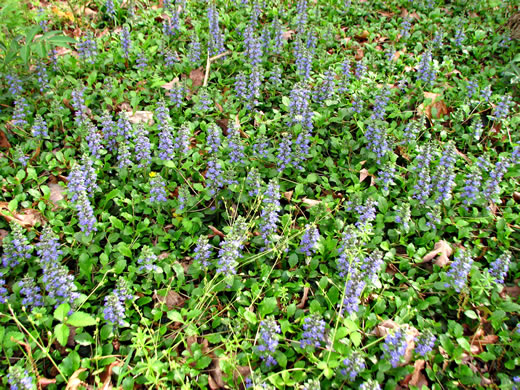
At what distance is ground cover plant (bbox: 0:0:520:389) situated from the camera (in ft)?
10.4

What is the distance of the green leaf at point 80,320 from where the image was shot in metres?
3.09

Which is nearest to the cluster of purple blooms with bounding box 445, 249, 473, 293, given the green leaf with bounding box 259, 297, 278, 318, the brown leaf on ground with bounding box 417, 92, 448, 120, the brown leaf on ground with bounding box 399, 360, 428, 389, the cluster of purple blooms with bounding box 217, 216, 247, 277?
the brown leaf on ground with bounding box 399, 360, 428, 389

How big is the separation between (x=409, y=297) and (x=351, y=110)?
2317mm

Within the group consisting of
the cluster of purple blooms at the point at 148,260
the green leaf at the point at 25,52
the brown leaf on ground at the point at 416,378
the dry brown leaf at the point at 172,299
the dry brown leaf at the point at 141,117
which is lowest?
the brown leaf on ground at the point at 416,378

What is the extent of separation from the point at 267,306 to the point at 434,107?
3.44m

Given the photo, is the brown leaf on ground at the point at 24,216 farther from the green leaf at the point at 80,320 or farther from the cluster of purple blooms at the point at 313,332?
the cluster of purple blooms at the point at 313,332

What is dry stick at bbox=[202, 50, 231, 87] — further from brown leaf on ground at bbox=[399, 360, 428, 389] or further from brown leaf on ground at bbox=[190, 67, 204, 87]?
brown leaf on ground at bbox=[399, 360, 428, 389]

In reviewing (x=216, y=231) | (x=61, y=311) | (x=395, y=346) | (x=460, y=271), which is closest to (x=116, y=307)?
(x=61, y=311)

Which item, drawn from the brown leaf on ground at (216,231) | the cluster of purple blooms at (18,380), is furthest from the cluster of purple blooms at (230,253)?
the cluster of purple blooms at (18,380)

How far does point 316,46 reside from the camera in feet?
20.5

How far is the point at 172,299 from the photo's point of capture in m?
3.56

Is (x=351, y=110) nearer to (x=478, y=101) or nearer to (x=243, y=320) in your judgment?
(x=478, y=101)

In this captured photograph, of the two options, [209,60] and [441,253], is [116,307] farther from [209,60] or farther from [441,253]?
[209,60]

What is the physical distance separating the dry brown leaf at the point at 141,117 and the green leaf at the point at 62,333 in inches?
103
